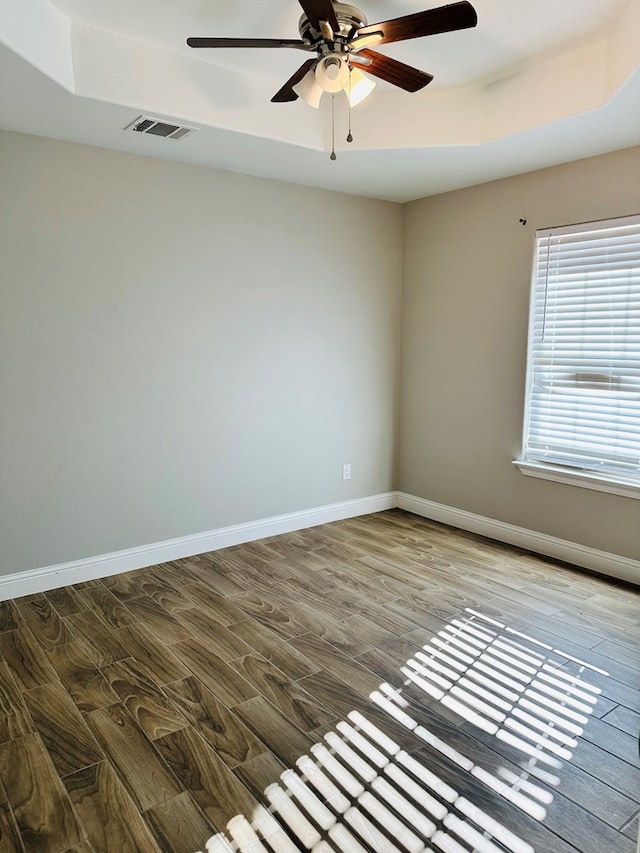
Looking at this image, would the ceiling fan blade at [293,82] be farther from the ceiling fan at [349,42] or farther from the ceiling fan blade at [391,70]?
the ceiling fan blade at [391,70]

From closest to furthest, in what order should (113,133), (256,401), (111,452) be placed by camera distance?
(113,133) < (111,452) < (256,401)

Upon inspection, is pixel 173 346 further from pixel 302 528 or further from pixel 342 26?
pixel 342 26

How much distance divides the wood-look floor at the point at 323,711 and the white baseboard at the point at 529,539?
14cm

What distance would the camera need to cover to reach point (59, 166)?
10.1ft

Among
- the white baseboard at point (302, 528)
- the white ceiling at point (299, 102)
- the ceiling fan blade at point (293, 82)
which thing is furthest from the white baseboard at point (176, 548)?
the ceiling fan blade at point (293, 82)

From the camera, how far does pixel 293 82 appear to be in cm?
231

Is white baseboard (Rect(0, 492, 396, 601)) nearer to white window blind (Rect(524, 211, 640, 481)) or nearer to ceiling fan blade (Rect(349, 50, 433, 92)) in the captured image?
white window blind (Rect(524, 211, 640, 481))

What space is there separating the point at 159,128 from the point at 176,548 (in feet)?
7.81

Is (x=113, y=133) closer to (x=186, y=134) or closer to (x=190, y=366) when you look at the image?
(x=186, y=134)

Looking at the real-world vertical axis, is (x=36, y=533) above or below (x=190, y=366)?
below

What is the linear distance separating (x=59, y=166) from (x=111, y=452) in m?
1.56

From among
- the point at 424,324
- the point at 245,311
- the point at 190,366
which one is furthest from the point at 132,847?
the point at 424,324

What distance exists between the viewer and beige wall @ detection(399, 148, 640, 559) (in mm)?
3379

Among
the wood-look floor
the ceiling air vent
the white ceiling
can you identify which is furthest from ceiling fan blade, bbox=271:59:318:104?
the wood-look floor
